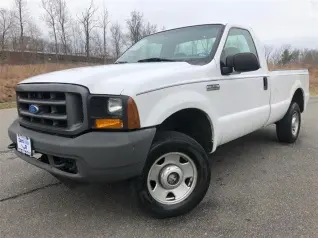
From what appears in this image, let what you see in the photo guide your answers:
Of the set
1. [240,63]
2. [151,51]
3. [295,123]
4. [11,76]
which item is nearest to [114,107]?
[240,63]

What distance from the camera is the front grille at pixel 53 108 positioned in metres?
2.48

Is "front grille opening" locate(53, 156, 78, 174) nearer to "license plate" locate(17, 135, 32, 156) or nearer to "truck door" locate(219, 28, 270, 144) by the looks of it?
"license plate" locate(17, 135, 32, 156)

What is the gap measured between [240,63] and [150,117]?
131 cm

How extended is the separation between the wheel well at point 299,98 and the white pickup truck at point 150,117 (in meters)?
1.92

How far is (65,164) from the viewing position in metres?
2.60

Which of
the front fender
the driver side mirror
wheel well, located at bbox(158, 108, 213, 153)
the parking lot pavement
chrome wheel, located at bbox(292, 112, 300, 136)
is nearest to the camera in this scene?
the front fender

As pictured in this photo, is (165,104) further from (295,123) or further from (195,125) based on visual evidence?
(295,123)

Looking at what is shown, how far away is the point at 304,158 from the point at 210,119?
84.5 inches

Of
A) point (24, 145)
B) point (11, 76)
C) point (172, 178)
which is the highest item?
point (11, 76)

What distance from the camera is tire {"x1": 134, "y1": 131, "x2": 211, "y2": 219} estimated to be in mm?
2691

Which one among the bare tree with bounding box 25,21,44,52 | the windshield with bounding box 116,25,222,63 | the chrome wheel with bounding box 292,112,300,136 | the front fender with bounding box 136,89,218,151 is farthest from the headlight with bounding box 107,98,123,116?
the bare tree with bounding box 25,21,44,52

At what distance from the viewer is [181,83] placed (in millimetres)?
2881

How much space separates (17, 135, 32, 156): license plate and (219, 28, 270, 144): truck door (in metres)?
1.88

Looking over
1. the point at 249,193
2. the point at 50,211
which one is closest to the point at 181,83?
the point at 249,193
